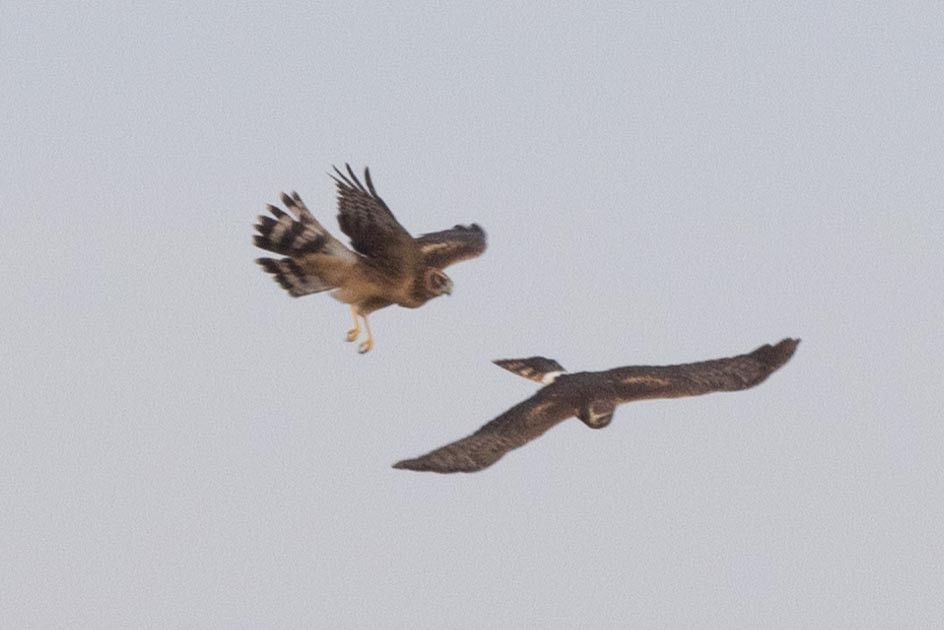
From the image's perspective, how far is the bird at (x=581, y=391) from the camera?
2227cm

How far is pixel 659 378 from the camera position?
24.8m

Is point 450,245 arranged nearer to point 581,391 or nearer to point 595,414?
point 581,391

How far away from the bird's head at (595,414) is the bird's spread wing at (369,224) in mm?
2372

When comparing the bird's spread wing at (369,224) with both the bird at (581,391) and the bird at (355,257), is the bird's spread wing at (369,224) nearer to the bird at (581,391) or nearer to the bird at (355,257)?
the bird at (355,257)

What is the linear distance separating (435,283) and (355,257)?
3.21 ft

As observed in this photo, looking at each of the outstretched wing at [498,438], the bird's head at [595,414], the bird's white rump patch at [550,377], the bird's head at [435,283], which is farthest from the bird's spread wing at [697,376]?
the bird's head at [435,283]

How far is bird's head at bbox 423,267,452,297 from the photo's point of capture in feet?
80.0

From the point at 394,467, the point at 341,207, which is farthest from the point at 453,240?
the point at 394,467

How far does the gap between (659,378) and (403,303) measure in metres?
2.80

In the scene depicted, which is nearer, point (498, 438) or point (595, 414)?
point (498, 438)

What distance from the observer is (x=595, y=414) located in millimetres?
23703

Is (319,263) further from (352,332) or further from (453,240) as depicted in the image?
(453,240)

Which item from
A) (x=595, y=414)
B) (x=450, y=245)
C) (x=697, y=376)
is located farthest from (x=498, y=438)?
(x=450, y=245)

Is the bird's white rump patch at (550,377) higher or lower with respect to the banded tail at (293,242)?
lower
